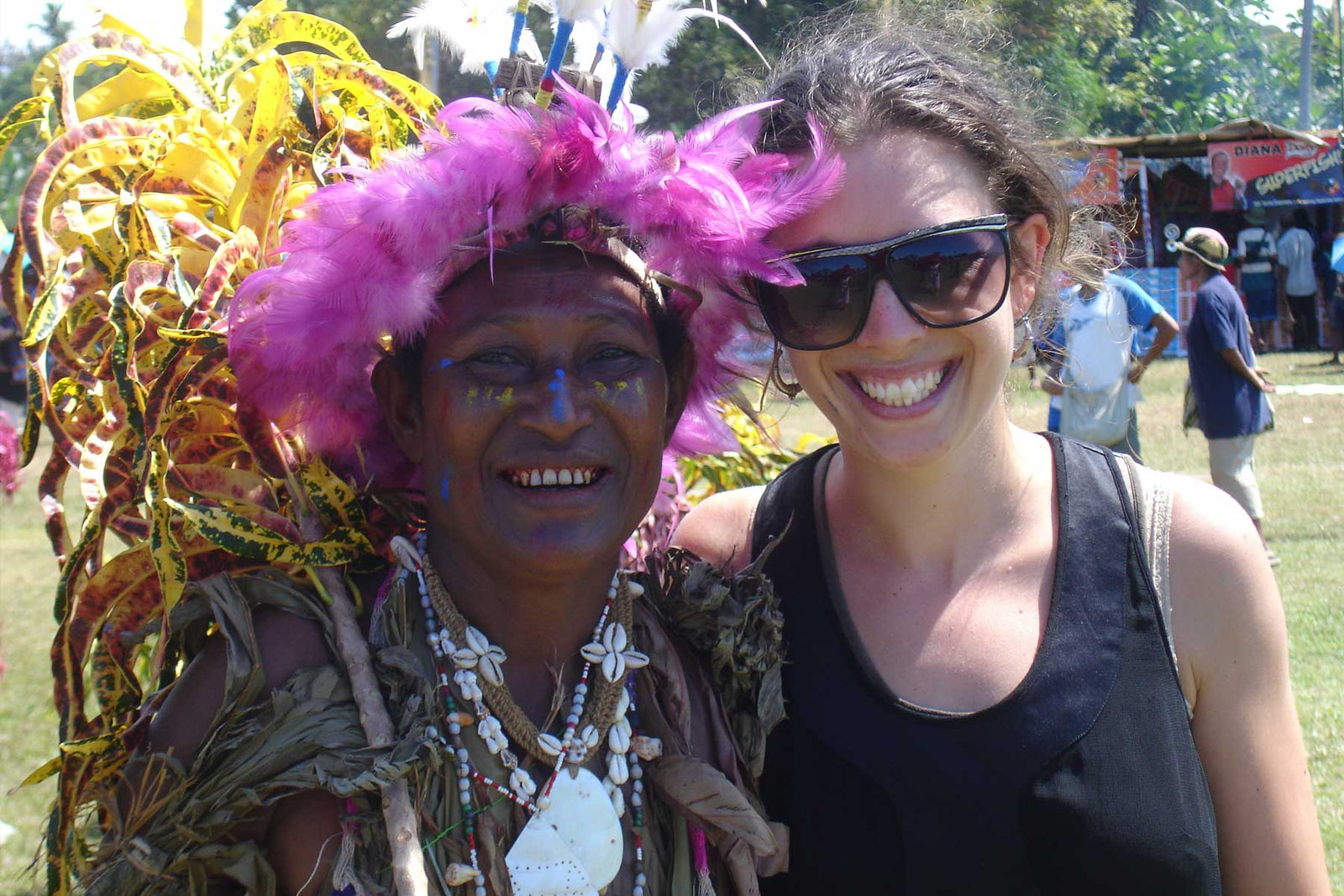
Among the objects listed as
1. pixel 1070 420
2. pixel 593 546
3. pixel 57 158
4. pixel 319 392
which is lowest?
pixel 1070 420

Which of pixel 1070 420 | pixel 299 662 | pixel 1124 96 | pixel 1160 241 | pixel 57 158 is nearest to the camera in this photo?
pixel 299 662

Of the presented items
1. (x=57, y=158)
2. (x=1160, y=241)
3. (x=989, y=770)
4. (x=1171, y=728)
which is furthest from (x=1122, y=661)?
(x=1160, y=241)

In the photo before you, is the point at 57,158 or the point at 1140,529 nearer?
the point at 1140,529

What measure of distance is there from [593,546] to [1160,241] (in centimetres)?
1901

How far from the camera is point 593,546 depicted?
6.29 ft

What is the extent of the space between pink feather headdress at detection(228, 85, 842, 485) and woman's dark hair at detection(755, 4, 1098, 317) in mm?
90

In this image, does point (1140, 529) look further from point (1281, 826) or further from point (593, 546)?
point (593, 546)

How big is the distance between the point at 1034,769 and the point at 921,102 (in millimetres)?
1104

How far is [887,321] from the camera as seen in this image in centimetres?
203

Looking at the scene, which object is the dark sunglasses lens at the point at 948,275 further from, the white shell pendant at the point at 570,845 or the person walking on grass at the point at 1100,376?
the person walking on grass at the point at 1100,376

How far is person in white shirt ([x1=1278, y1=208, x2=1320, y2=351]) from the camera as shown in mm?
18484

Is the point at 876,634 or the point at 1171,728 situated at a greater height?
the point at 876,634

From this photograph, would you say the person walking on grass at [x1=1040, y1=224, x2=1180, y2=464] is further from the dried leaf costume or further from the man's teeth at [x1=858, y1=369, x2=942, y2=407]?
the dried leaf costume

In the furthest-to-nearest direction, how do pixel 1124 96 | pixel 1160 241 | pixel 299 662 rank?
1. pixel 1160 241
2. pixel 1124 96
3. pixel 299 662
